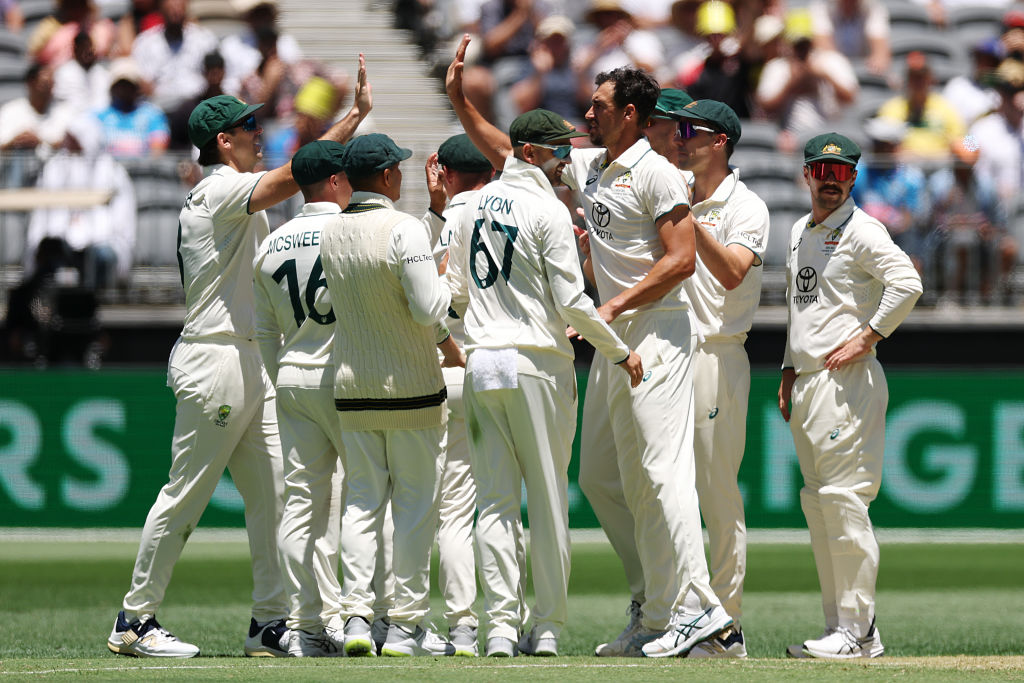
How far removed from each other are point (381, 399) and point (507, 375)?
58cm

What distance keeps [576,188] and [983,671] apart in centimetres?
280

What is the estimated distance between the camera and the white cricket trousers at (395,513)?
648 cm

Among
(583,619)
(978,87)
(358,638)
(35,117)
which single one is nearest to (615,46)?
(978,87)

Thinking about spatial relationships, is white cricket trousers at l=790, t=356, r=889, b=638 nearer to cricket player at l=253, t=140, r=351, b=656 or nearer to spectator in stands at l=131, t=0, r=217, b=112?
cricket player at l=253, t=140, r=351, b=656

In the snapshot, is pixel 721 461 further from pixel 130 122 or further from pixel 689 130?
pixel 130 122

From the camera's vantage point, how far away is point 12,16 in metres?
17.8

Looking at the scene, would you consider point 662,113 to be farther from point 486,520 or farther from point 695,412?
point 486,520

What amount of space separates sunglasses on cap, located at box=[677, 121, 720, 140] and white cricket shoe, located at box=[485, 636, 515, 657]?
2.61 metres

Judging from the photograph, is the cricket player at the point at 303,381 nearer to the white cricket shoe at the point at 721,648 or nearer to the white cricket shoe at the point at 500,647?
the white cricket shoe at the point at 500,647

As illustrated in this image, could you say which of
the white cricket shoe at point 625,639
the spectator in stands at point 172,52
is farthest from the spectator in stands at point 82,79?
the white cricket shoe at point 625,639

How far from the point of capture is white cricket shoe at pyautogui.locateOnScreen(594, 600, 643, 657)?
6786mm

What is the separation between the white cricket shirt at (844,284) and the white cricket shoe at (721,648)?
1382 mm

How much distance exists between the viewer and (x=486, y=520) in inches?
255

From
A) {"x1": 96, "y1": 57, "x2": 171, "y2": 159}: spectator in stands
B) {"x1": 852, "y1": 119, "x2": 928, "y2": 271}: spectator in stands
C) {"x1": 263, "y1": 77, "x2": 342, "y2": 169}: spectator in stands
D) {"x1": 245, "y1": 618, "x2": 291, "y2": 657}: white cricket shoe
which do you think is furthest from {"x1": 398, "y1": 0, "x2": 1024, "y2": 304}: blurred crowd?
{"x1": 245, "y1": 618, "x2": 291, "y2": 657}: white cricket shoe
